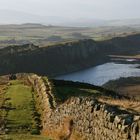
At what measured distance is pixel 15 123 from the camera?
1212 inches

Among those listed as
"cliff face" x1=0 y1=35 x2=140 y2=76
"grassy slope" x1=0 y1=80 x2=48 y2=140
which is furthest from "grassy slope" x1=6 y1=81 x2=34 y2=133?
"cliff face" x1=0 y1=35 x2=140 y2=76

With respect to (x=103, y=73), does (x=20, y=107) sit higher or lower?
higher

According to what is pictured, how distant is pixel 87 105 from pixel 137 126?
6.26m

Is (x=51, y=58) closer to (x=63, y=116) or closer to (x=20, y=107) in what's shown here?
(x=20, y=107)

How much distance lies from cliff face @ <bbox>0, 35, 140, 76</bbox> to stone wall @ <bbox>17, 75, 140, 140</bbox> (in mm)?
101673

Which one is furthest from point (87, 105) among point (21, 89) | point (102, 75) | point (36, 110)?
point (102, 75)

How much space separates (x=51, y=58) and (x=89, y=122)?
433 ft

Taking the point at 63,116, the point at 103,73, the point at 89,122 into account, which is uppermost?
the point at 89,122

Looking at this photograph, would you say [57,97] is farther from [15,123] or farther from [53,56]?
[53,56]

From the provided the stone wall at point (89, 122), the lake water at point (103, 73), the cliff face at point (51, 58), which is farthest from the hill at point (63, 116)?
the cliff face at point (51, 58)

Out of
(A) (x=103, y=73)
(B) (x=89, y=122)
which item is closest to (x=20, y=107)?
(B) (x=89, y=122)

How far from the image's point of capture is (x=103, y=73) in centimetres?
13925

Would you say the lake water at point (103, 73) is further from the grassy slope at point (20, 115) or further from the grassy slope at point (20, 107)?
the grassy slope at point (20, 115)

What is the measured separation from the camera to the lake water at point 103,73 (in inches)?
4989
